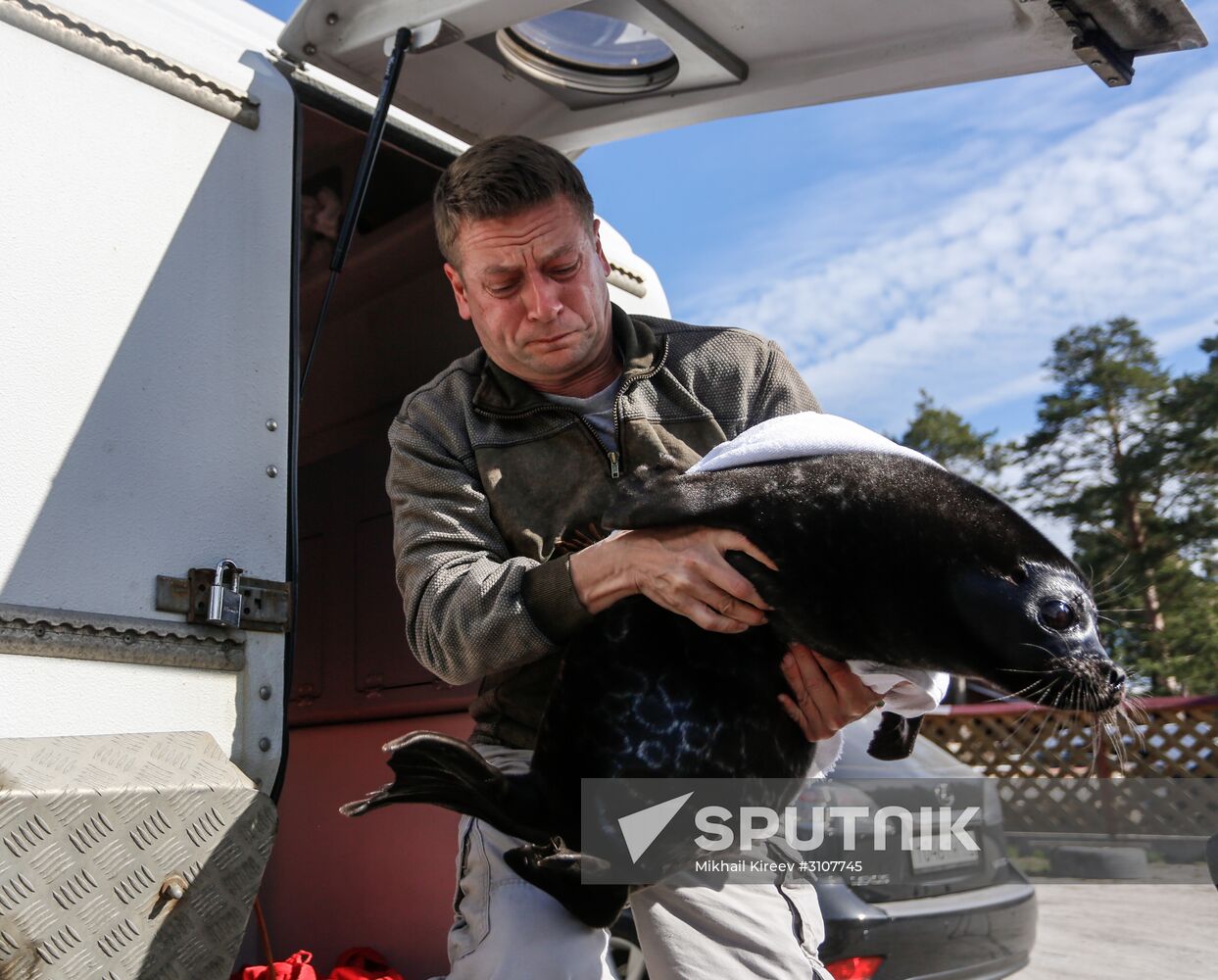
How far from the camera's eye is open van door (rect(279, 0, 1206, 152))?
238 centimetres

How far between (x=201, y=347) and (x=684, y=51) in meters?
1.42

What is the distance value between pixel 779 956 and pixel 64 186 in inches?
75.0

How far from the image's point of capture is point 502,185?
6.81 feet

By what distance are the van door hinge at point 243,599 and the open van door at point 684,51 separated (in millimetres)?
1304

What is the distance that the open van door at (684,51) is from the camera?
7.82 ft

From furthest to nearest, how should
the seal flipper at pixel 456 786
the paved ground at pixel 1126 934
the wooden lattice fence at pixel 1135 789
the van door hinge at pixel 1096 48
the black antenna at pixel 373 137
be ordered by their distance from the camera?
the wooden lattice fence at pixel 1135 789
the paved ground at pixel 1126 934
the black antenna at pixel 373 137
the van door hinge at pixel 1096 48
the seal flipper at pixel 456 786

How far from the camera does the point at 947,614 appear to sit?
1430 mm

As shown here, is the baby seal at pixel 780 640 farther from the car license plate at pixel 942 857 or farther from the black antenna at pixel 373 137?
the car license plate at pixel 942 857

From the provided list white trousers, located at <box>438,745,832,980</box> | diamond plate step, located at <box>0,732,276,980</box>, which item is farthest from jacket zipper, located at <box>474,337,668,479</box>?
diamond plate step, located at <box>0,732,276,980</box>

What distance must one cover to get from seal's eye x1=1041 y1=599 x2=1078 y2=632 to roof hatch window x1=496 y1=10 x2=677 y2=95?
6.49 feet

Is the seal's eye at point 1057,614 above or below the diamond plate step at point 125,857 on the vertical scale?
above

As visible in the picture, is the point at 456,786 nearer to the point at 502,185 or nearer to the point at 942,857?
the point at 502,185

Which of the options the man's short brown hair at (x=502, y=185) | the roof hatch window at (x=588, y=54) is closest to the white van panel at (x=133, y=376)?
the man's short brown hair at (x=502, y=185)

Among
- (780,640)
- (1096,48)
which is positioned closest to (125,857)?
(780,640)
